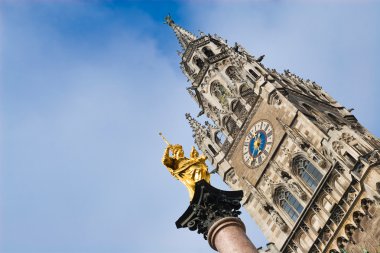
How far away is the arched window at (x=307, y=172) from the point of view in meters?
26.3

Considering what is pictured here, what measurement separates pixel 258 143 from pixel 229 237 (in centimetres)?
1852

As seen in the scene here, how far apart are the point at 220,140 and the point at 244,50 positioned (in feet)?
22.5

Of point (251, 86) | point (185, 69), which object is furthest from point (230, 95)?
point (185, 69)

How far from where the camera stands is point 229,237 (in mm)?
12125

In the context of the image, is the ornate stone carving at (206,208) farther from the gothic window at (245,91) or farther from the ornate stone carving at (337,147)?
the gothic window at (245,91)

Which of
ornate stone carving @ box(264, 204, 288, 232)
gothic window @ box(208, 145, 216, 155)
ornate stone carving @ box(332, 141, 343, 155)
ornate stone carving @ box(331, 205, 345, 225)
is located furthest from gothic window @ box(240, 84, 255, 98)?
ornate stone carving @ box(331, 205, 345, 225)

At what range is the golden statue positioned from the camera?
45.8 ft

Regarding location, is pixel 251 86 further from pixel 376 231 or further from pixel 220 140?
pixel 376 231

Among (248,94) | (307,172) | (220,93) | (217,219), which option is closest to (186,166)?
(217,219)

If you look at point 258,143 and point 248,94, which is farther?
point 248,94

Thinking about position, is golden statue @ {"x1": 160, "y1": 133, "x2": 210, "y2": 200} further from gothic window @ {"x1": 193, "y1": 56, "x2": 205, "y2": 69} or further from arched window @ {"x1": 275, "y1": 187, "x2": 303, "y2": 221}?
gothic window @ {"x1": 193, "y1": 56, "x2": 205, "y2": 69}

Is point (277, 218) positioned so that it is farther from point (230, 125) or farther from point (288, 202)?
point (230, 125)

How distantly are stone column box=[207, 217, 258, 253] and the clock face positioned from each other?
1718cm

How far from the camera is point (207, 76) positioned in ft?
120
